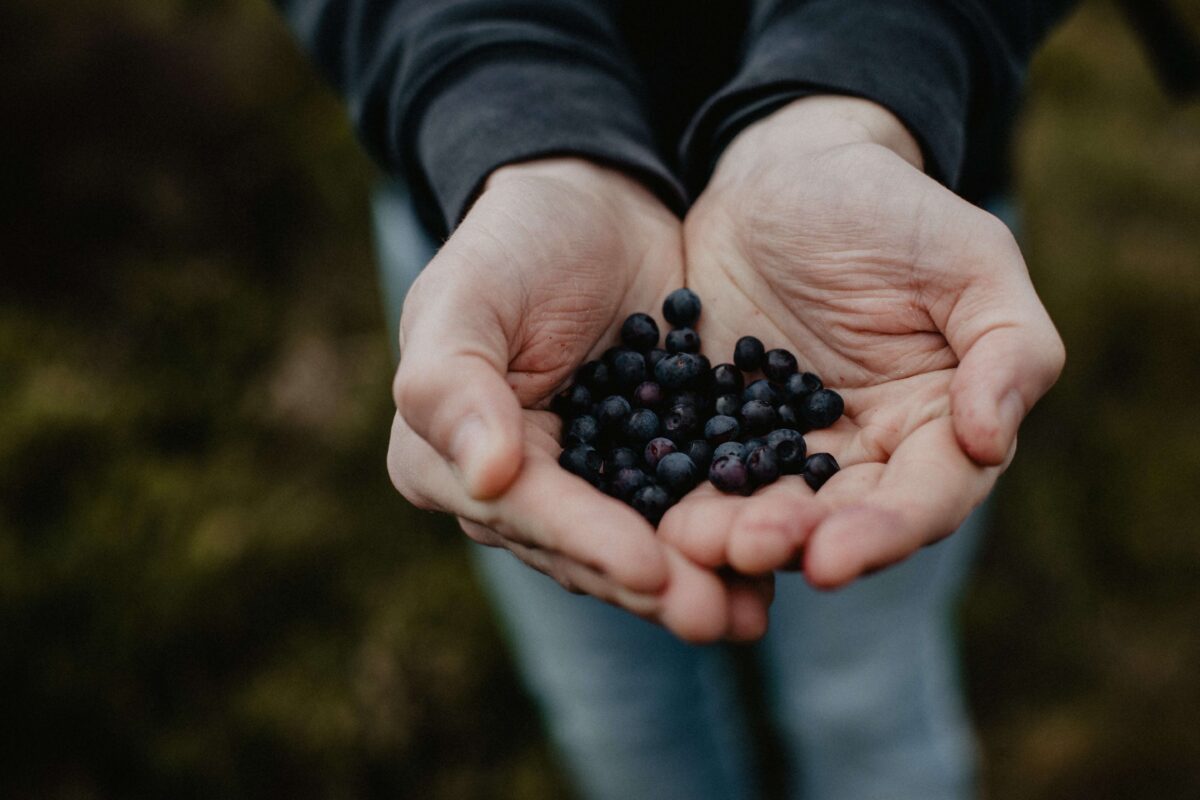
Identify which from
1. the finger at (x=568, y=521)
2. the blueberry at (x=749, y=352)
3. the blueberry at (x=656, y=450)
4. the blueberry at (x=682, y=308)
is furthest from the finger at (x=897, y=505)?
the blueberry at (x=682, y=308)

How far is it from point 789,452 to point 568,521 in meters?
0.52

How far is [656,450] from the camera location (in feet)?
5.64

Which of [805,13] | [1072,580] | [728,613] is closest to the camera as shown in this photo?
[728,613]

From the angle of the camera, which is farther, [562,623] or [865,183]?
[562,623]

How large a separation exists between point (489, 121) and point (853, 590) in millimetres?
1386

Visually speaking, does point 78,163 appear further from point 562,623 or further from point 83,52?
point 562,623

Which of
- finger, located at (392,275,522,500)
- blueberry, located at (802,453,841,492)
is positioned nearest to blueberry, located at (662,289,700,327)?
blueberry, located at (802,453,841,492)

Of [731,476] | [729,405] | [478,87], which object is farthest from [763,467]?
[478,87]

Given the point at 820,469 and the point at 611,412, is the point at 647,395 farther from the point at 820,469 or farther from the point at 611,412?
the point at 820,469

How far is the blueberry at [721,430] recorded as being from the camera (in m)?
1.75

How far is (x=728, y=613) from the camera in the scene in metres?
1.30

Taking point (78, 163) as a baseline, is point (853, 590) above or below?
above

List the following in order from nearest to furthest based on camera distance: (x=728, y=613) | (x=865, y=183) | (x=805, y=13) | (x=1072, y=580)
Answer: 1. (x=728, y=613)
2. (x=865, y=183)
3. (x=805, y=13)
4. (x=1072, y=580)

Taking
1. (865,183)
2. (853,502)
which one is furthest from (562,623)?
(865,183)
